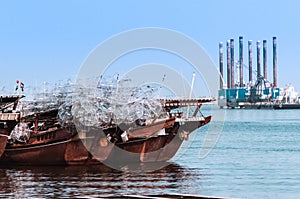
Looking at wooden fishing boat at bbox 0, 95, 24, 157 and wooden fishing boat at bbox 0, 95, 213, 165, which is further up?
wooden fishing boat at bbox 0, 95, 24, 157

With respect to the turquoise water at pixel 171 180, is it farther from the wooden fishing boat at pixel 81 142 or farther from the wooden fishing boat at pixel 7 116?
the wooden fishing boat at pixel 7 116

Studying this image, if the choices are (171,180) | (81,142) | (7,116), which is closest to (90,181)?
(171,180)

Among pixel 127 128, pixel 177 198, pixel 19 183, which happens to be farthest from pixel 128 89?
pixel 177 198

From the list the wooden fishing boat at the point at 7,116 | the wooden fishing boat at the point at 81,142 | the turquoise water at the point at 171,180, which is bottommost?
the turquoise water at the point at 171,180

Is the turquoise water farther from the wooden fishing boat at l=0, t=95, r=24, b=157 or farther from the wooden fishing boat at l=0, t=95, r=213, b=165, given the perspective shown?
the wooden fishing boat at l=0, t=95, r=24, b=157

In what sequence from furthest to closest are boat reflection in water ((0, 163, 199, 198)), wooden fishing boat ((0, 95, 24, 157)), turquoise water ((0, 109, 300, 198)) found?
1. wooden fishing boat ((0, 95, 24, 157))
2. turquoise water ((0, 109, 300, 198))
3. boat reflection in water ((0, 163, 199, 198))

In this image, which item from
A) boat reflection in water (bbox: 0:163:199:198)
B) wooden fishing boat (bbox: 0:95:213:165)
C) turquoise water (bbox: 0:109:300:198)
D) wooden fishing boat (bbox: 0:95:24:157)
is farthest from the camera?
wooden fishing boat (bbox: 0:95:213:165)

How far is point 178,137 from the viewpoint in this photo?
4856 cm

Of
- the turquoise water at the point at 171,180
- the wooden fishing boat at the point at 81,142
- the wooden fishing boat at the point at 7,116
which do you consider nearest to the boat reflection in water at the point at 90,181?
the turquoise water at the point at 171,180

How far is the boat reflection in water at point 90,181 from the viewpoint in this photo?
3331 centimetres

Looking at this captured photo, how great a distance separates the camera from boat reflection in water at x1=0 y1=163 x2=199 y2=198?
33312mm

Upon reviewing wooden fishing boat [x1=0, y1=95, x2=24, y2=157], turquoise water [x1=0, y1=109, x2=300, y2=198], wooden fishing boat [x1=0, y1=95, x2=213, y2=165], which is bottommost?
turquoise water [x1=0, y1=109, x2=300, y2=198]

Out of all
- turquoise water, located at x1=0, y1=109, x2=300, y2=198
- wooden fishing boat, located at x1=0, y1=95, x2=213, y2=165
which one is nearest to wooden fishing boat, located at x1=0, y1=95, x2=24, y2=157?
wooden fishing boat, located at x1=0, y1=95, x2=213, y2=165

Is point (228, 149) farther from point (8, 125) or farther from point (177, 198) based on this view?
point (177, 198)
